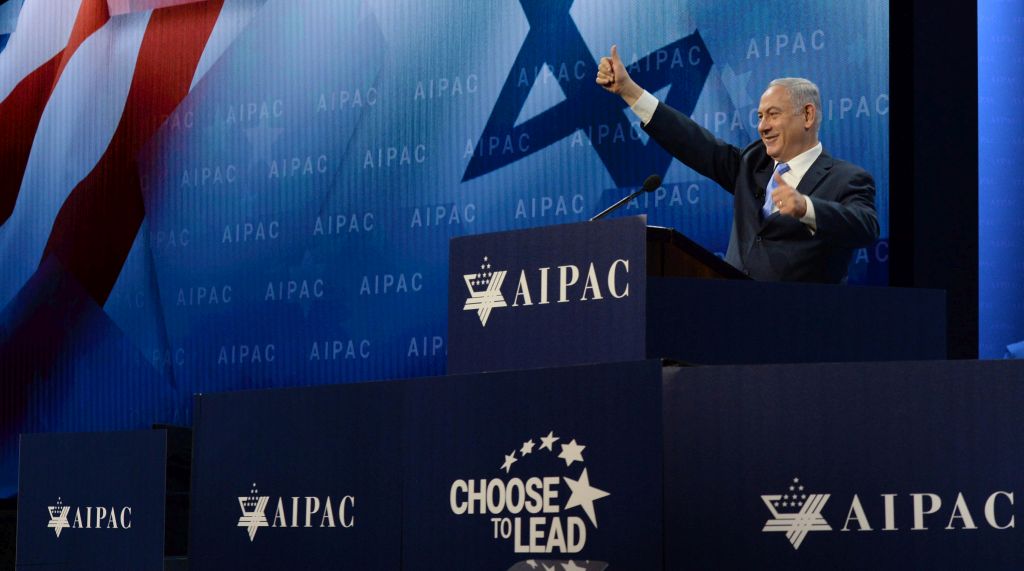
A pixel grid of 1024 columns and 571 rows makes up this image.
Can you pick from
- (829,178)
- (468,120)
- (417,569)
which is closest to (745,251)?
(829,178)

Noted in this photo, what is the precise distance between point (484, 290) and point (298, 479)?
40 cm

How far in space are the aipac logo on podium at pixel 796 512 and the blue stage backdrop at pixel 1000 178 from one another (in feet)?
8.88

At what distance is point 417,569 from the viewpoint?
73.0 inches

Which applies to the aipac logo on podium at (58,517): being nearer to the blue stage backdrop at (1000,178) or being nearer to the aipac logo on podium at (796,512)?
the aipac logo on podium at (796,512)

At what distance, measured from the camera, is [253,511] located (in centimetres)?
208

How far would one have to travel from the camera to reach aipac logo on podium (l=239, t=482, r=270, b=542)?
6.77ft

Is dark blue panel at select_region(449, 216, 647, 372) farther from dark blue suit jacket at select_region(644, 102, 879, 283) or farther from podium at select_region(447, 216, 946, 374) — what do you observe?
dark blue suit jacket at select_region(644, 102, 879, 283)

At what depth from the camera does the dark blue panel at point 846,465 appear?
5.02 feet

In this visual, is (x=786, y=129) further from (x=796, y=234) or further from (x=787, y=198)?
(x=787, y=198)

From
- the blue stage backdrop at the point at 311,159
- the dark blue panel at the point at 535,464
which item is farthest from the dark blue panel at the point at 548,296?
the blue stage backdrop at the point at 311,159

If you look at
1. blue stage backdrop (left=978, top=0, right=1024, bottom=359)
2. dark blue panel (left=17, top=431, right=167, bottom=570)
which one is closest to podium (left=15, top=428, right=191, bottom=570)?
dark blue panel (left=17, top=431, right=167, bottom=570)

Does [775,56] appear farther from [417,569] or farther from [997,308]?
[417,569]

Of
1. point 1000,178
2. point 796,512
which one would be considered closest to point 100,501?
point 796,512

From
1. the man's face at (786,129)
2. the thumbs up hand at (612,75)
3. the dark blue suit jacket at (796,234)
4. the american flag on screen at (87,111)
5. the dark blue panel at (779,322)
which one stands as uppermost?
the american flag on screen at (87,111)
